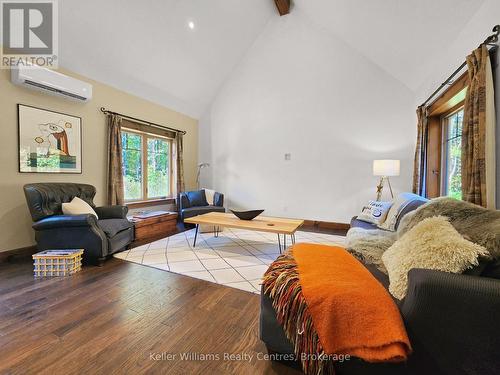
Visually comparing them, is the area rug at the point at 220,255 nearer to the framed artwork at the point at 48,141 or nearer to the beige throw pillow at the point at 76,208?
the beige throw pillow at the point at 76,208

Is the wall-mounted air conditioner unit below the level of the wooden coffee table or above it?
above

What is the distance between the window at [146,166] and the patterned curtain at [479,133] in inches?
188

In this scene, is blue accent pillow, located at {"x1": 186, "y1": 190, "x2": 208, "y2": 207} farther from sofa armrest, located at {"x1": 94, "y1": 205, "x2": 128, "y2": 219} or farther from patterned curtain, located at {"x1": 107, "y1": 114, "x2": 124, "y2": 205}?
sofa armrest, located at {"x1": 94, "y1": 205, "x2": 128, "y2": 219}

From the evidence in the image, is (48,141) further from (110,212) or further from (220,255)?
(220,255)

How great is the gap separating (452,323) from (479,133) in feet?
5.32

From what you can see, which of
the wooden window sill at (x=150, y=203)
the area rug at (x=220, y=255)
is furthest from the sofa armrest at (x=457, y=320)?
the wooden window sill at (x=150, y=203)

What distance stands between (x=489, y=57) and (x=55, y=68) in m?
4.76

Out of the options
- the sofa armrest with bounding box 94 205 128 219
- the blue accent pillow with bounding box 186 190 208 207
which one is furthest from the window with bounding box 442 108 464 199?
the sofa armrest with bounding box 94 205 128 219

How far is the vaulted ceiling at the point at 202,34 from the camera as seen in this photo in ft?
8.47

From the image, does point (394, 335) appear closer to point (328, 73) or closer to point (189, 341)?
point (189, 341)

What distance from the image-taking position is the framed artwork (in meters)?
2.81

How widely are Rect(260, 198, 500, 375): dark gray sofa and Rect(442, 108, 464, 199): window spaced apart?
8.05ft

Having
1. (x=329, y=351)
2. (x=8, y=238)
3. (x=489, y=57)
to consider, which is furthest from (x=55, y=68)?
(x=489, y=57)

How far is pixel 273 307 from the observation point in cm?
122
